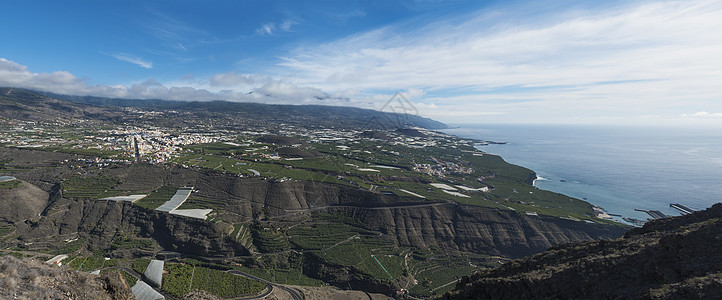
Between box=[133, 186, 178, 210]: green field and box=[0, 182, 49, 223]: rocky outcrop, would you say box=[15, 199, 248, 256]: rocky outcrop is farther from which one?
box=[0, 182, 49, 223]: rocky outcrop

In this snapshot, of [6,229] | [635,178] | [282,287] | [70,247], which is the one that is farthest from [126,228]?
[635,178]

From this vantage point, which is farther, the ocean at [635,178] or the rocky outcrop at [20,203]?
the ocean at [635,178]

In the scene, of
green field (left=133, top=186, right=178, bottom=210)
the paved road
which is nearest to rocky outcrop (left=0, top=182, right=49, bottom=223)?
green field (left=133, top=186, right=178, bottom=210)

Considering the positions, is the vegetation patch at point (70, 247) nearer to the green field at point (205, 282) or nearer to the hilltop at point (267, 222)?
the hilltop at point (267, 222)

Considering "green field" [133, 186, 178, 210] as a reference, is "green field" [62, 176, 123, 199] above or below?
above

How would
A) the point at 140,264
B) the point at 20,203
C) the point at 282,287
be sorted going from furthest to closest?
the point at 20,203
the point at 140,264
the point at 282,287

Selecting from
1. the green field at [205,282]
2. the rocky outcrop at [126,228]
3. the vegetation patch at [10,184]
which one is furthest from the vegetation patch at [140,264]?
the vegetation patch at [10,184]

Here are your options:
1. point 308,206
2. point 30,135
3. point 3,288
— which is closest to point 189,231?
point 308,206

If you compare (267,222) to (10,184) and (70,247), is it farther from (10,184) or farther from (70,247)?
(10,184)

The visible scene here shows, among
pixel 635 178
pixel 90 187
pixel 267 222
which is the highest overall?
pixel 635 178
